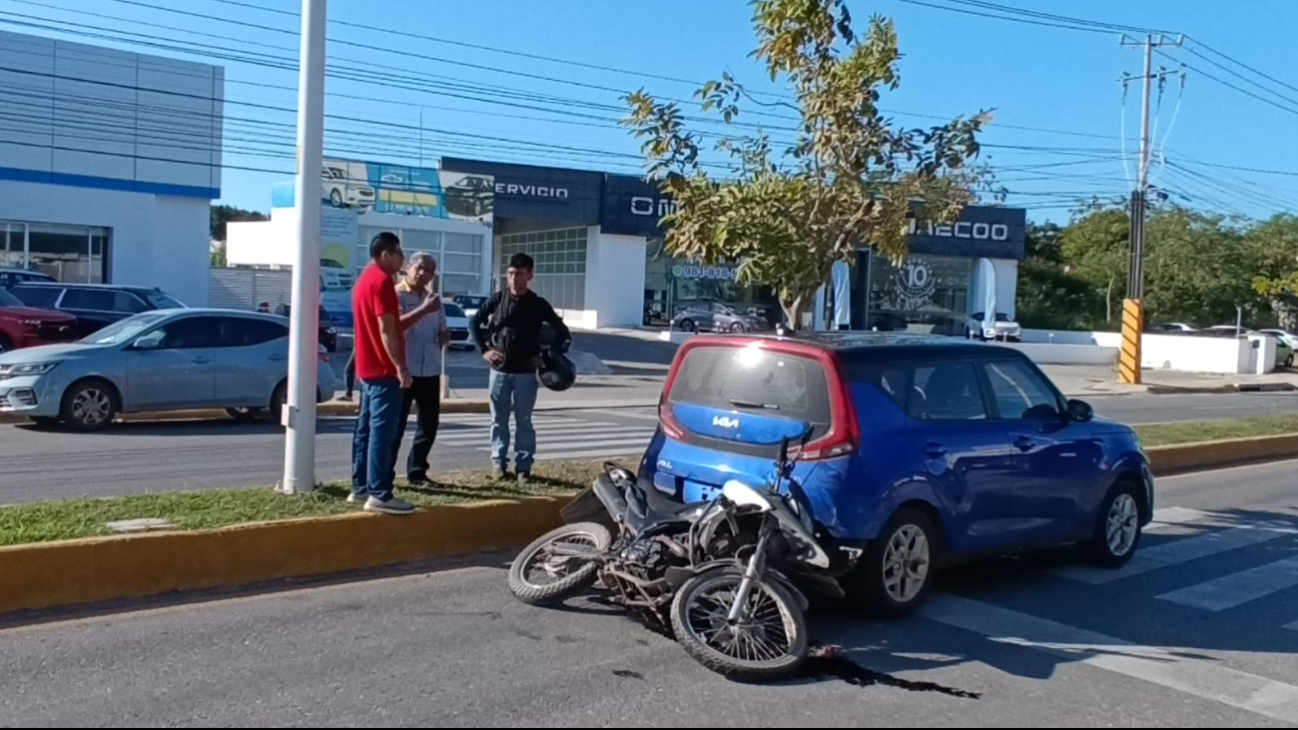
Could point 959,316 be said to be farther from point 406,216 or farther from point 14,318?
point 14,318

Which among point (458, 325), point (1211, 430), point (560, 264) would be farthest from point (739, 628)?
point (560, 264)

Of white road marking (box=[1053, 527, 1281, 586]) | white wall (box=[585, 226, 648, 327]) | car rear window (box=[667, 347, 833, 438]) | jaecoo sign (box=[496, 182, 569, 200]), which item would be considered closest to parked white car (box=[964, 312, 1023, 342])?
white wall (box=[585, 226, 648, 327])

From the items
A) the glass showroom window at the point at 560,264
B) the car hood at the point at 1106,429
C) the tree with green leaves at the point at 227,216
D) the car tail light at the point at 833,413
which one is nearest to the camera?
the car tail light at the point at 833,413

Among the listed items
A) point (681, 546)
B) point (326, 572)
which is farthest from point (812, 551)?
point (326, 572)

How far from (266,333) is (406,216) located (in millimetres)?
31373

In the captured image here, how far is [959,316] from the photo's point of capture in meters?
63.7

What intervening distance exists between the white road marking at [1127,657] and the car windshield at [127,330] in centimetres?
1128

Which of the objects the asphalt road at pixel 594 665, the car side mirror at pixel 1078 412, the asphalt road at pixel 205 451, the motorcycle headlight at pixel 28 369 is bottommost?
the asphalt road at pixel 594 665

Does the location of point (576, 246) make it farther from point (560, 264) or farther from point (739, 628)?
point (739, 628)

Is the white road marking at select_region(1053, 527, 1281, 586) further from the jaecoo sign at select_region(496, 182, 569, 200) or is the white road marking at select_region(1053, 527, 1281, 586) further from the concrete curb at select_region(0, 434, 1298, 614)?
the jaecoo sign at select_region(496, 182, 569, 200)

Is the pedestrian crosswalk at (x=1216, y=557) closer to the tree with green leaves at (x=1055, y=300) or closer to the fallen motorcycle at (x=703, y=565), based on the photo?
the fallen motorcycle at (x=703, y=565)

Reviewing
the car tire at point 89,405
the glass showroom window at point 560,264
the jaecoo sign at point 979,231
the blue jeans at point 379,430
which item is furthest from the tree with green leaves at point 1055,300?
the blue jeans at point 379,430

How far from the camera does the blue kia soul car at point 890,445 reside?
22.3 feet

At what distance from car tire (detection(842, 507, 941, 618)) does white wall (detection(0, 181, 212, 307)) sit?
3449 cm
